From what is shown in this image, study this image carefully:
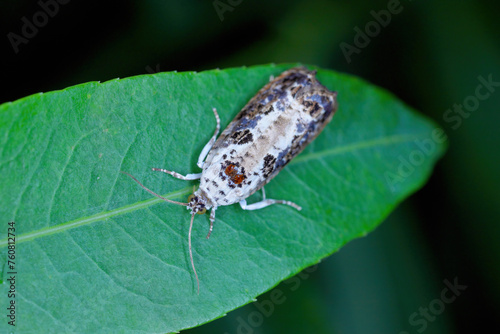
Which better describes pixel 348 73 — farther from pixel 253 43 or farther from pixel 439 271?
pixel 439 271

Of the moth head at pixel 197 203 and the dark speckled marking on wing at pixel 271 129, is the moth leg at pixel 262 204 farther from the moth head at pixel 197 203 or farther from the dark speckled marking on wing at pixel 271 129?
the moth head at pixel 197 203

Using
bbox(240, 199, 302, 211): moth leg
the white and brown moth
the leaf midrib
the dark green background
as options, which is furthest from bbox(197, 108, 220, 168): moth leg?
the dark green background

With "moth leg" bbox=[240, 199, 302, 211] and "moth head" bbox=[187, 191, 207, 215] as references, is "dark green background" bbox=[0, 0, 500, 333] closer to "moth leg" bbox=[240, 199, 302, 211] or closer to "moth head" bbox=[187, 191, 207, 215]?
"moth leg" bbox=[240, 199, 302, 211]

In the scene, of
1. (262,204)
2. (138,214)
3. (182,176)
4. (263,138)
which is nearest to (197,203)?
(182,176)

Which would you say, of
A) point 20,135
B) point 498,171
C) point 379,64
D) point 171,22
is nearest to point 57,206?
point 20,135

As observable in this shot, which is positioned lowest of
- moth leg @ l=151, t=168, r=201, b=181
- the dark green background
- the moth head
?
the dark green background

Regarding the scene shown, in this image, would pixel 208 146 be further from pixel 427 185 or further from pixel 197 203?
pixel 427 185

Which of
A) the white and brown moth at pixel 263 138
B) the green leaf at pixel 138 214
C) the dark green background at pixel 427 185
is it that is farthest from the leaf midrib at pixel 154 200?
the dark green background at pixel 427 185
